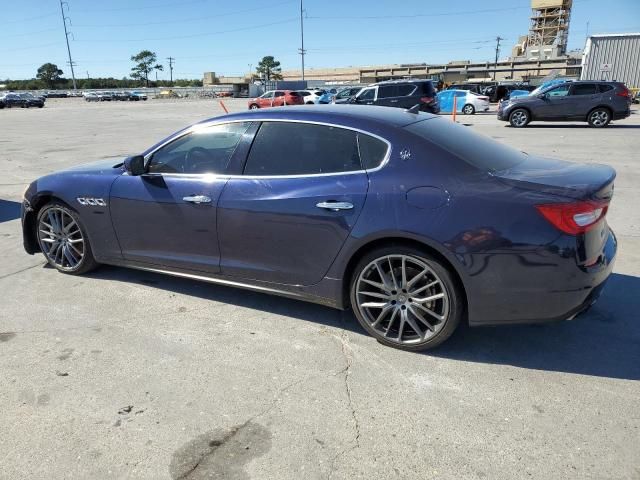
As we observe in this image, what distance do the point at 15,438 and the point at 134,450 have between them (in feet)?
Answer: 2.17

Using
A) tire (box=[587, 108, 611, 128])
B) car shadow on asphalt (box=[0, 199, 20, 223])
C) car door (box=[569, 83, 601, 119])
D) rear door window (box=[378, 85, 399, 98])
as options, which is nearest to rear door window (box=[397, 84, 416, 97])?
rear door window (box=[378, 85, 399, 98])

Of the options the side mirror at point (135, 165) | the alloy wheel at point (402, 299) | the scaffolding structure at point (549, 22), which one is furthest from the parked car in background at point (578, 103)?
the scaffolding structure at point (549, 22)

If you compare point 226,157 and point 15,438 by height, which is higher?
point 226,157

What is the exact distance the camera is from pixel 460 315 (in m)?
3.24

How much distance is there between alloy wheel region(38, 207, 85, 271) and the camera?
4.71 meters

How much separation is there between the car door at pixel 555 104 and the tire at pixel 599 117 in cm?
81

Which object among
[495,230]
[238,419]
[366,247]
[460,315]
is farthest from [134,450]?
[495,230]

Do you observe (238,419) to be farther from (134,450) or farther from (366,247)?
(366,247)

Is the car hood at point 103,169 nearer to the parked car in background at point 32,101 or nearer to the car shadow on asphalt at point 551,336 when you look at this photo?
the car shadow on asphalt at point 551,336

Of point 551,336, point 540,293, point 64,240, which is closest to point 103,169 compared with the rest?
point 64,240

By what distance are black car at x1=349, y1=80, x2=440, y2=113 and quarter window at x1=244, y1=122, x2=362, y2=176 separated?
16421 millimetres

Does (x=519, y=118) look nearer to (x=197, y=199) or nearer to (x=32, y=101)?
(x=197, y=199)

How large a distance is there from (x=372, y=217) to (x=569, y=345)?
163 cm

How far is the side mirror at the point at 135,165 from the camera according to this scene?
4137mm
